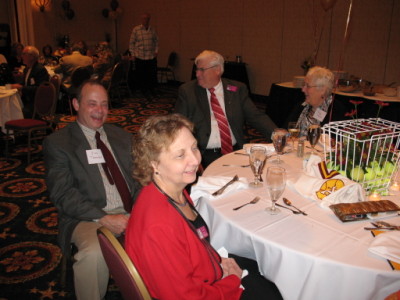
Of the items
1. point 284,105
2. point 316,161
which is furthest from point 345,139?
point 284,105

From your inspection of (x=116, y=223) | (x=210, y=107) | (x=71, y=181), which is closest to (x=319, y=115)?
(x=210, y=107)

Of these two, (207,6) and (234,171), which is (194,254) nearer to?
(234,171)

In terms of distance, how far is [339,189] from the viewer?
4.96 ft

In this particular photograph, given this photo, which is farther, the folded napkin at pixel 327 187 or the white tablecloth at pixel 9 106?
the white tablecloth at pixel 9 106

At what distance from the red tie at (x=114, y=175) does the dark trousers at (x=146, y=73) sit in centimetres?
732

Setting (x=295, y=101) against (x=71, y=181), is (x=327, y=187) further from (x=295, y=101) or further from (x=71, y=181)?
(x=295, y=101)

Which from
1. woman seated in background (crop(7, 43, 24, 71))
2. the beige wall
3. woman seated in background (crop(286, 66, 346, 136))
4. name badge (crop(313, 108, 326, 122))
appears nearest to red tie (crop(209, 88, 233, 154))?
woman seated in background (crop(286, 66, 346, 136))

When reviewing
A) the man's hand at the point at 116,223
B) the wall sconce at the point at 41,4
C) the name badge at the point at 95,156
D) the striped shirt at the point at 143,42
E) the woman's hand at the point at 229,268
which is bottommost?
the man's hand at the point at 116,223

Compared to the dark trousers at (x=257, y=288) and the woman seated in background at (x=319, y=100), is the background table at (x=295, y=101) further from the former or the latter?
the dark trousers at (x=257, y=288)

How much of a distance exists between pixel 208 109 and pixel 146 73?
6454 millimetres

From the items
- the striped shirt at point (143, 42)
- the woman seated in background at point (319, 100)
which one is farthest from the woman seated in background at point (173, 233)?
the striped shirt at point (143, 42)

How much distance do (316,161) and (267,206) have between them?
1.44 ft

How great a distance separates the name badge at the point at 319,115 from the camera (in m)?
2.88

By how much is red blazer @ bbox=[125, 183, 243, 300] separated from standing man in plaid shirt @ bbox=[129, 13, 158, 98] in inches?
322
